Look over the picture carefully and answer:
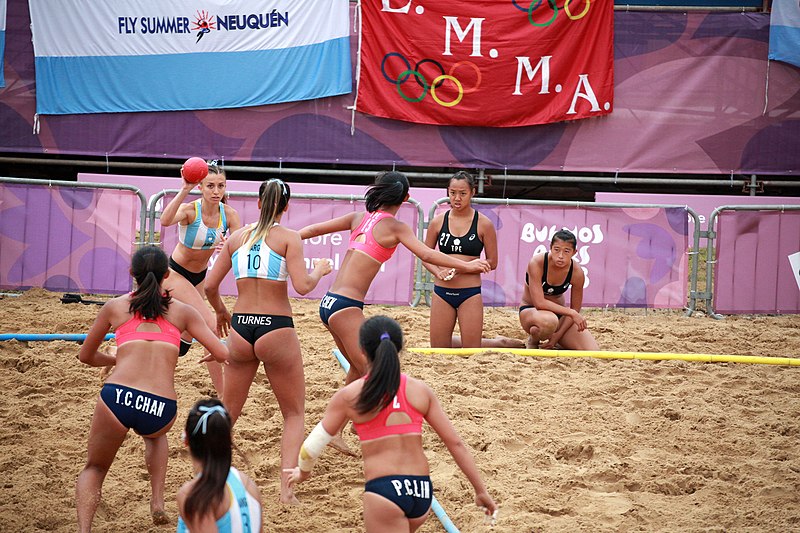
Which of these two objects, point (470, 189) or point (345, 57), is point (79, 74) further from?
point (470, 189)

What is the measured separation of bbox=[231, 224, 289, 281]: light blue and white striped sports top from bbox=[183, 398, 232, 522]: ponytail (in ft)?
5.33

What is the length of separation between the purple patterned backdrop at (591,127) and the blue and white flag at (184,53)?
0.77 ft

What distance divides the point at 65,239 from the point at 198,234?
4380mm

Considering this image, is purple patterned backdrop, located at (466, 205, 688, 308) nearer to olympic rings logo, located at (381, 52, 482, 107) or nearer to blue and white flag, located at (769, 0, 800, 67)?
olympic rings logo, located at (381, 52, 482, 107)

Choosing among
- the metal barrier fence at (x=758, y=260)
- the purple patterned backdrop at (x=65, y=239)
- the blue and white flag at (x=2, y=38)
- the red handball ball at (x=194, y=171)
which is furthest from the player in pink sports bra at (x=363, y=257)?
the blue and white flag at (x=2, y=38)

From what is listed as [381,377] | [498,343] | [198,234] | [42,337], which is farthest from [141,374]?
[498,343]

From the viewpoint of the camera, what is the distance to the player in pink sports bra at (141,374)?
4.59 meters

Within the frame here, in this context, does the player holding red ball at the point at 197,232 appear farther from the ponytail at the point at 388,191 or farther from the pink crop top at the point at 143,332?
the pink crop top at the point at 143,332

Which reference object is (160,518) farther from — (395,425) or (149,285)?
(395,425)

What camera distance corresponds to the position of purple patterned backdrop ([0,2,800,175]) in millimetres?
12391

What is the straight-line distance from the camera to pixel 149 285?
4.77 metres

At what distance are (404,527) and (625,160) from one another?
9564 millimetres

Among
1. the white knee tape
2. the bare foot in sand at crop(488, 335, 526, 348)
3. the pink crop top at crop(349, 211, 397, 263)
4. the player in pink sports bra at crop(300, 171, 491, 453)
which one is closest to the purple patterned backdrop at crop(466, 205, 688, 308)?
the bare foot in sand at crop(488, 335, 526, 348)

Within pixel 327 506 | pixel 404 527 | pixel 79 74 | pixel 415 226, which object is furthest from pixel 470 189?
pixel 79 74
